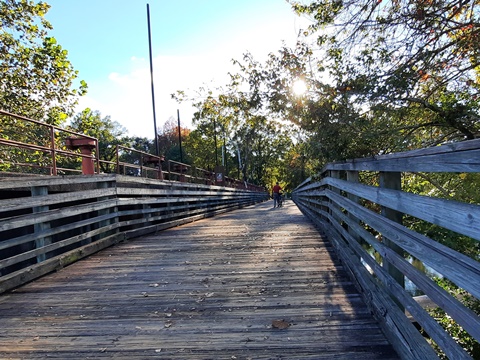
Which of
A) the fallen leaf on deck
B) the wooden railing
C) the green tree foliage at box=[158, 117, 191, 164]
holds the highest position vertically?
the green tree foliage at box=[158, 117, 191, 164]

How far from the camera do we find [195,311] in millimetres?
2879

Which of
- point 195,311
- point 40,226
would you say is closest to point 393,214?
point 195,311

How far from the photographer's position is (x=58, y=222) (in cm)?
458

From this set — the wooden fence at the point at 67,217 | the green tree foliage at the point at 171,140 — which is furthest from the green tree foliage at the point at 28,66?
the green tree foliage at the point at 171,140

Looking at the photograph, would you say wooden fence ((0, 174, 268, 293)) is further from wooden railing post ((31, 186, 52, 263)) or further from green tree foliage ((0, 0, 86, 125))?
green tree foliage ((0, 0, 86, 125))

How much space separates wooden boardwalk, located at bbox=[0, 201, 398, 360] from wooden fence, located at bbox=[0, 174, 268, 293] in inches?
11.1

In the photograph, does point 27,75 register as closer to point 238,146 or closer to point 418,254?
point 418,254

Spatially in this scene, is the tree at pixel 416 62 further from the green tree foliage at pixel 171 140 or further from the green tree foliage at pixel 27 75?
the green tree foliage at pixel 171 140

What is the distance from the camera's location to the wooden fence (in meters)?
3.61

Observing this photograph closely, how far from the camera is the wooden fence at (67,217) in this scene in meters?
3.61

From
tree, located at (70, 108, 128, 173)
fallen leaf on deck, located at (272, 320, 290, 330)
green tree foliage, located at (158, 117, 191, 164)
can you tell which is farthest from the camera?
green tree foliage, located at (158, 117, 191, 164)

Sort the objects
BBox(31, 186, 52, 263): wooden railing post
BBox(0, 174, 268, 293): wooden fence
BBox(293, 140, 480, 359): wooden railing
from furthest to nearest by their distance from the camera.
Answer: BBox(31, 186, 52, 263): wooden railing post, BBox(0, 174, 268, 293): wooden fence, BBox(293, 140, 480, 359): wooden railing

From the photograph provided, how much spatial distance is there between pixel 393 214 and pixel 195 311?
5.92 ft

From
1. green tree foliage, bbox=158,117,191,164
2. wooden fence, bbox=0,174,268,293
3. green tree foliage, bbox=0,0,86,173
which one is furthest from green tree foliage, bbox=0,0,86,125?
green tree foliage, bbox=158,117,191,164
